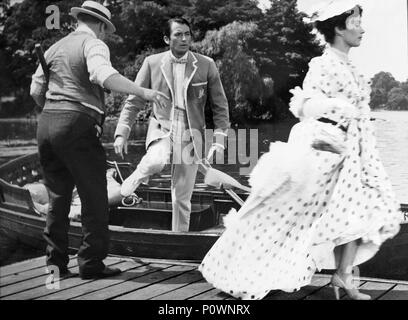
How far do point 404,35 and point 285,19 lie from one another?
0.74 m

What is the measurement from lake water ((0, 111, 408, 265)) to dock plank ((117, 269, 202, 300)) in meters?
0.71

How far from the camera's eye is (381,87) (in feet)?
13.8

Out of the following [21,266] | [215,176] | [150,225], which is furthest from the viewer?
[150,225]

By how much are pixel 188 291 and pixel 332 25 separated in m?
1.78

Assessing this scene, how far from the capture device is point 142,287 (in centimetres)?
406

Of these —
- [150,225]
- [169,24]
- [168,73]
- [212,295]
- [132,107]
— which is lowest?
[212,295]

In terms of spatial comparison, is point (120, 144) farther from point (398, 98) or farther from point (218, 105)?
point (398, 98)

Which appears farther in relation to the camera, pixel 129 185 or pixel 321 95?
pixel 129 185

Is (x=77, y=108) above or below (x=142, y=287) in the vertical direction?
above

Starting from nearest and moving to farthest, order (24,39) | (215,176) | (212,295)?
(212,295) < (24,39) < (215,176)

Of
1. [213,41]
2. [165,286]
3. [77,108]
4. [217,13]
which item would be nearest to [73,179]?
[77,108]

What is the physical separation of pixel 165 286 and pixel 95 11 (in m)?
1.74

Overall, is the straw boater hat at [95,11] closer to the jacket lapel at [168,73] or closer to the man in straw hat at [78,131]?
the man in straw hat at [78,131]
